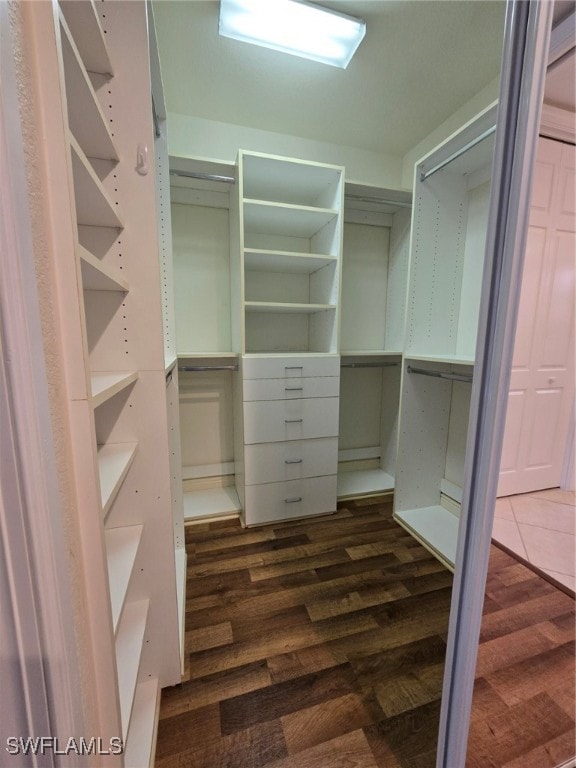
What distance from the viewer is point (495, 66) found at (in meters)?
1.61

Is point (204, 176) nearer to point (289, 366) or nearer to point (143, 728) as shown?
point (289, 366)

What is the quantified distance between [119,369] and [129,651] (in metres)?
0.75

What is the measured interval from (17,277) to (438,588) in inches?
75.5

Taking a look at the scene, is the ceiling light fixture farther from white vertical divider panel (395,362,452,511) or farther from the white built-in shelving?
white vertical divider panel (395,362,452,511)

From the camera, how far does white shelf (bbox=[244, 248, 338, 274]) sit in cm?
185

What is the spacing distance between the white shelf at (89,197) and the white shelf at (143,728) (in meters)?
1.38

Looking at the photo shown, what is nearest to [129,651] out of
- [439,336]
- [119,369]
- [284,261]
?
[119,369]

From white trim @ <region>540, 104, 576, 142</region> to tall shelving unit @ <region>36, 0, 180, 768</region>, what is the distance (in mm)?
2199

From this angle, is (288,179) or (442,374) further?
(288,179)

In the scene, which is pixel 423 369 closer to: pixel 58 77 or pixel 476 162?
pixel 476 162

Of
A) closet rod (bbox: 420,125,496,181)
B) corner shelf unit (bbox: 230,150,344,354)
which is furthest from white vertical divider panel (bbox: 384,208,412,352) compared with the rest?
corner shelf unit (bbox: 230,150,344,354)

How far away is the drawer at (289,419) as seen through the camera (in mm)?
1885

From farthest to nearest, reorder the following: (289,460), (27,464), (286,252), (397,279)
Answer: (397,279) < (289,460) < (286,252) < (27,464)

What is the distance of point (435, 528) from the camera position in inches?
76.0
